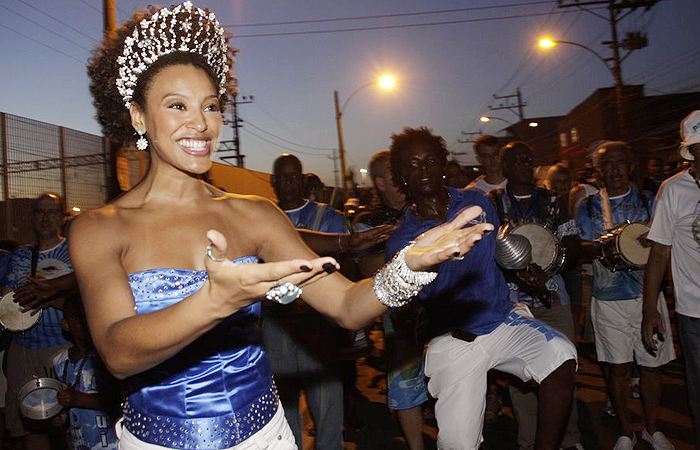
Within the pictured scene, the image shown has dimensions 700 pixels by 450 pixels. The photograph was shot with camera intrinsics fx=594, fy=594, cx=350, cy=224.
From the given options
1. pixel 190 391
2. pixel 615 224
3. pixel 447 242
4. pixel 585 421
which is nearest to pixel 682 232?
pixel 615 224

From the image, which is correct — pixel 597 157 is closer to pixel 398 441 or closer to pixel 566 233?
pixel 566 233

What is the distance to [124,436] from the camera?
7.45ft

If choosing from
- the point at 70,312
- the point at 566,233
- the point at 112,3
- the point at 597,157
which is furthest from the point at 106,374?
the point at 112,3

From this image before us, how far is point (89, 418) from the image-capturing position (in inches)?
Result: 179

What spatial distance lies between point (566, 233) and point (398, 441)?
8.58ft

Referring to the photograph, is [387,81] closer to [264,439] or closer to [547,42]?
[547,42]

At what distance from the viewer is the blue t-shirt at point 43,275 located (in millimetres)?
5766

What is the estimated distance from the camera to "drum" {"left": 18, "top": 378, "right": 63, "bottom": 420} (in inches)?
181

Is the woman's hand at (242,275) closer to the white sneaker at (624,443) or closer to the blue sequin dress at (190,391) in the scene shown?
the blue sequin dress at (190,391)

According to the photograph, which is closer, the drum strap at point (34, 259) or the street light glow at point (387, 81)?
the drum strap at point (34, 259)

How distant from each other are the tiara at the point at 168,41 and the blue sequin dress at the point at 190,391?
841 mm

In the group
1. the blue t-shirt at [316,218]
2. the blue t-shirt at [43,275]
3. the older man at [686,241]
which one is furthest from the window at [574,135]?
the blue t-shirt at [43,275]

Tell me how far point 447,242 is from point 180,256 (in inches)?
39.5

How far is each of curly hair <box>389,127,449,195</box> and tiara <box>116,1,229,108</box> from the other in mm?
2301
